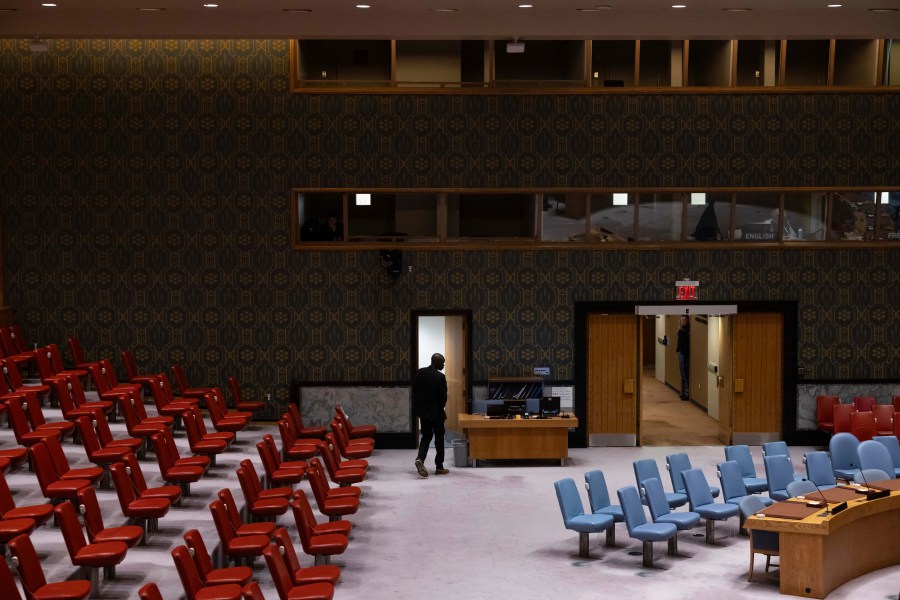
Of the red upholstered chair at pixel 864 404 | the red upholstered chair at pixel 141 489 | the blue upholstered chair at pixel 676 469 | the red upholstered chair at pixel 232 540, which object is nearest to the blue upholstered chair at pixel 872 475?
the blue upholstered chair at pixel 676 469

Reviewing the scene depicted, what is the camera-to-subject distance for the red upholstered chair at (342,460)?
13.0 metres

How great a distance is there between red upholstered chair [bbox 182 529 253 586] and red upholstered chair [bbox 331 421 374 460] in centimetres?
490

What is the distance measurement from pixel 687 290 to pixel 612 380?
1.63 m

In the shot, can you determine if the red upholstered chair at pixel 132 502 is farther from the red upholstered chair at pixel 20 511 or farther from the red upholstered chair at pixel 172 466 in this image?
the red upholstered chair at pixel 172 466

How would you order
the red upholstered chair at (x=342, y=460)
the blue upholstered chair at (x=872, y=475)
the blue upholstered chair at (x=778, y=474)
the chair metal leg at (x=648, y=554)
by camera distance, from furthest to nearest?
the red upholstered chair at (x=342, y=460)
the blue upholstered chair at (x=778, y=474)
the blue upholstered chair at (x=872, y=475)
the chair metal leg at (x=648, y=554)

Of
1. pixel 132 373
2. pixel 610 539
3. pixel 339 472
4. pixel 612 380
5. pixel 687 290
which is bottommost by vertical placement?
pixel 610 539

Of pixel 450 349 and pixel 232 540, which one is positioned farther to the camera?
pixel 450 349

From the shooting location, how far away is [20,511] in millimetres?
9445

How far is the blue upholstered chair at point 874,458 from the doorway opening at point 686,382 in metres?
3.82

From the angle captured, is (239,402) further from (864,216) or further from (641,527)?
(864,216)

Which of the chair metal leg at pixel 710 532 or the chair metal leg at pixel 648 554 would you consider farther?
the chair metal leg at pixel 710 532

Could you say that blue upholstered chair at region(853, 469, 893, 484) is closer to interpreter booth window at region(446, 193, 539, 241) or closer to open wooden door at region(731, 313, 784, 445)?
open wooden door at region(731, 313, 784, 445)

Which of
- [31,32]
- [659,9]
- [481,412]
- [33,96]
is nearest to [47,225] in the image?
[33,96]

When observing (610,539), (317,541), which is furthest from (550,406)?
(317,541)
